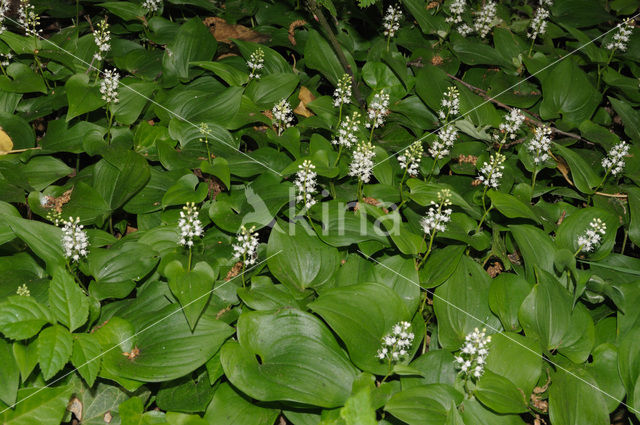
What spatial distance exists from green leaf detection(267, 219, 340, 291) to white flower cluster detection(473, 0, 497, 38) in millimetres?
3560

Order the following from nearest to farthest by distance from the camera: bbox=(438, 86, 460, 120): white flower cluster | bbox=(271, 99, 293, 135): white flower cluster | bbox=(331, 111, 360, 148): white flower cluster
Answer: bbox=(331, 111, 360, 148): white flower cluster < bbox=(271, 99, 293, 135): white flower cluster < bbox=(438, 86, 460, 120): white flower cluster

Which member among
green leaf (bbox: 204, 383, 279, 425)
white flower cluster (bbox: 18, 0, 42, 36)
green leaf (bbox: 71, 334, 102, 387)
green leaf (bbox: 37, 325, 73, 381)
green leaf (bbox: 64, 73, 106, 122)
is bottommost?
green leaf (bbox: 204, 383, 279, 425)

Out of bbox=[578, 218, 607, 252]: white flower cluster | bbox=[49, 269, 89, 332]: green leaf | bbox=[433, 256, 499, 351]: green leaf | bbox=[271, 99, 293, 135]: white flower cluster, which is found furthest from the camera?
bbox=[271, 99, 293, 135]: white flower cluster

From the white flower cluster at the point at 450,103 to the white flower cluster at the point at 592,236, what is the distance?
4.65 feet

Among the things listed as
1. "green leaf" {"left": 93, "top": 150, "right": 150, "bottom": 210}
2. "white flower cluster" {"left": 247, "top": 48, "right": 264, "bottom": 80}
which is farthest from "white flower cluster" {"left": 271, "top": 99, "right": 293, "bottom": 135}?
"green leaf" {"left": 93, "top": 150, "right": 150, "bottom": 210}

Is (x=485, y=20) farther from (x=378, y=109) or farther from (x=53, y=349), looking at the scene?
→ (x=53, y=349)

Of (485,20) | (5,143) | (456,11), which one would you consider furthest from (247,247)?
(485,20)

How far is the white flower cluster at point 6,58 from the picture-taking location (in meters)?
4.53

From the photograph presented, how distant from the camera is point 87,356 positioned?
9.18 feet

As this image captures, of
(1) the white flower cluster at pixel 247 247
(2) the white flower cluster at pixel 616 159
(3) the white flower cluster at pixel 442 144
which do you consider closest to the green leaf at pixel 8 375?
(1) the white flower cluster at pixel 247 247

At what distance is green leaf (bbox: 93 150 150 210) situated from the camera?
3729 mm

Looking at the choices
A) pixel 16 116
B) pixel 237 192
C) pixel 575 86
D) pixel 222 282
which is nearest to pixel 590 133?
pixel 575 86

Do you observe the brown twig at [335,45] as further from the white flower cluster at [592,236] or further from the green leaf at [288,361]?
the green leaf at [288,361]

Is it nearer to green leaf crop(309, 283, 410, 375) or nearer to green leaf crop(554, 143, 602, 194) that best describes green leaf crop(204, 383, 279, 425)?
green leaf crop(309, 283, 410, 375)
